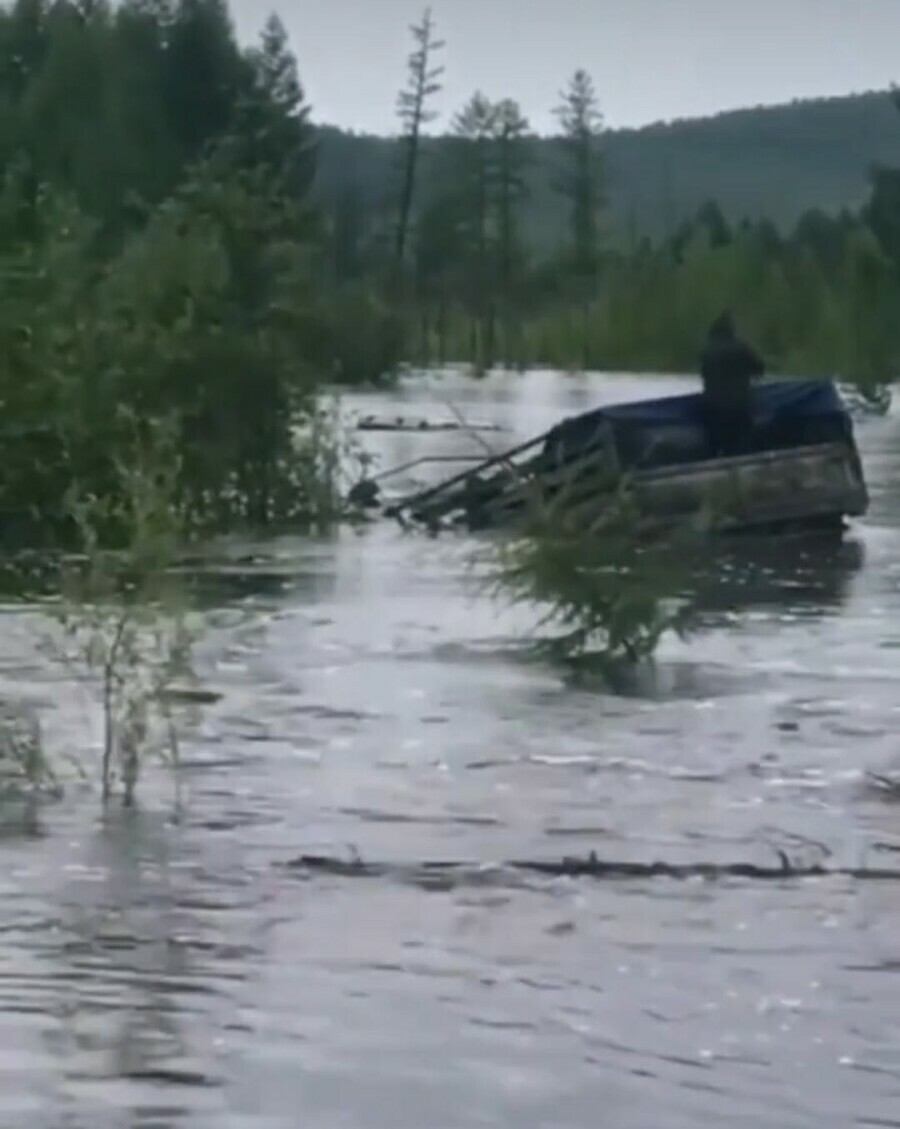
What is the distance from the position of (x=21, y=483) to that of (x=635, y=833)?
15.2 m

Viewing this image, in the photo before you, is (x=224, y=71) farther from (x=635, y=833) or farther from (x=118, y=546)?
(x=635, y=833)

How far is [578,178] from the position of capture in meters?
184

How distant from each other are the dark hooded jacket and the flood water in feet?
40.3

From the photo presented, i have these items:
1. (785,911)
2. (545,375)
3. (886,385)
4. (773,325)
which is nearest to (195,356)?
(785,911)

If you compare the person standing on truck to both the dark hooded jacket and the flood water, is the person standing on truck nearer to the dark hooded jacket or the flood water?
the dark hooded jacket

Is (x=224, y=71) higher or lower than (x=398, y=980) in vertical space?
higher

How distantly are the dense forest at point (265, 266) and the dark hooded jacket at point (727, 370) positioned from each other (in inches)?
158

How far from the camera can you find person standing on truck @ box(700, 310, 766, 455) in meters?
35.0

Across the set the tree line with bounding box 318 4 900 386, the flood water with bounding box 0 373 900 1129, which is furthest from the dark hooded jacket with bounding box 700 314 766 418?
the tree line with bounding box 318 4 900 386

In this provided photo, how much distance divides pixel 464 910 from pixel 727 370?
23.2 m

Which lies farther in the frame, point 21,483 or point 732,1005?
point 21,483

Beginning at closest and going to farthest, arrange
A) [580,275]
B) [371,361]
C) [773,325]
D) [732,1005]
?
1. [732,1005]
2. [371,361]
3. [773,325]
4. [580,275]

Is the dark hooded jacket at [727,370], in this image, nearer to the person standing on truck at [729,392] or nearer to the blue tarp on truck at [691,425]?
the person standing on truck at [729,392]

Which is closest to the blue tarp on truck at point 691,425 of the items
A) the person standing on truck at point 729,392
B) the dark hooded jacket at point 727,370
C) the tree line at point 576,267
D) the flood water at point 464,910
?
the person standing on truck at point 729,392
